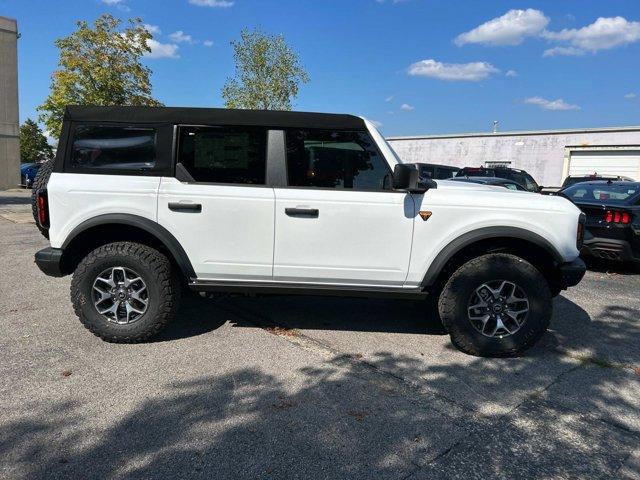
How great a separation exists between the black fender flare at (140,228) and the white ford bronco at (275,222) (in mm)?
10

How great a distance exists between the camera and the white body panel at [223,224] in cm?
381

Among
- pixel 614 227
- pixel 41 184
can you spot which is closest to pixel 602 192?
pixel 614 227

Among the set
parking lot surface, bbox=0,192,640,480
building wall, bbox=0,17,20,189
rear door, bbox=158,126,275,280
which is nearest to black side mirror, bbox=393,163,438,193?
rear door, bbox=158,126,275,280

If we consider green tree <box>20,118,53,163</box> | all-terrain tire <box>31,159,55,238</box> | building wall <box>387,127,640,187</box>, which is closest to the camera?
all-terrain tire <box>31,159,55,238</box>

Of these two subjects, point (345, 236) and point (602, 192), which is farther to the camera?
point (602, 192)

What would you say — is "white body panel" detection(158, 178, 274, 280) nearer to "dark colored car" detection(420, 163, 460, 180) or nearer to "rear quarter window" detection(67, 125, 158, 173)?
"rear quarter window" detection(67, 125, 158, 173)

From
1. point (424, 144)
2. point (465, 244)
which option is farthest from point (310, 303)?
point (424, 144)

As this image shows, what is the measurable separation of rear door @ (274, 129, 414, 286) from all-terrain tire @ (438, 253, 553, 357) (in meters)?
0.46

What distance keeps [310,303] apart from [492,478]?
307cm

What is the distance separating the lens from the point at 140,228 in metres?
3.82

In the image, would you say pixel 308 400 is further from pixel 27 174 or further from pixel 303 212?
pixel 27 174

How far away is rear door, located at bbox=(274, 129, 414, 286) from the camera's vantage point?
3.81m

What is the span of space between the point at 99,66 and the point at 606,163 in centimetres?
2554

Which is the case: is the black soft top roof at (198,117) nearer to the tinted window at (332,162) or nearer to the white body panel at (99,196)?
the tinted window at (332,162)
